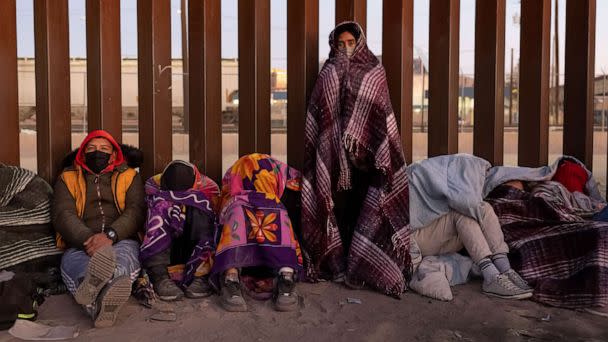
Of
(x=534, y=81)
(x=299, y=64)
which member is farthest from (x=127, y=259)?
(x=534, y=81)

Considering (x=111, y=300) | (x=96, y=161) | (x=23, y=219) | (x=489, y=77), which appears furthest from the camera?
(x=489, y=77)

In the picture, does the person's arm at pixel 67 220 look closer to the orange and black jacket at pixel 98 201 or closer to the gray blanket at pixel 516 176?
the orange and black jacket at pixel 98 201

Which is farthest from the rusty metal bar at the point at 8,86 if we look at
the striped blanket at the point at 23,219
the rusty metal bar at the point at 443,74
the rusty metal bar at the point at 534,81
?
the rusty metal bar at the point at 534,81

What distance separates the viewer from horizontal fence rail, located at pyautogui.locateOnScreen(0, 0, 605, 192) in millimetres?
4348

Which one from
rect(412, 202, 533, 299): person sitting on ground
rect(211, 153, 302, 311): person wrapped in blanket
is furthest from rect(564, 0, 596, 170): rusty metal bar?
rect(211, 153, 302, 311): person wrapped in blanket

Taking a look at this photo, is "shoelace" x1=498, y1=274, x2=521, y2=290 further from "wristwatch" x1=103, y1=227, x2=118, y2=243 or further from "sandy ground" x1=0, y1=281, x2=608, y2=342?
"wristwatch" x1=103, y1=227, x2=118, y2=243

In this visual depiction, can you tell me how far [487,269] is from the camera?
3.50 metres

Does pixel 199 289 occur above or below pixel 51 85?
below

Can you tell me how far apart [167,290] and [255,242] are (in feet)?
1.72

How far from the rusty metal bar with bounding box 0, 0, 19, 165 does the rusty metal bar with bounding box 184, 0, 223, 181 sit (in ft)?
3.93

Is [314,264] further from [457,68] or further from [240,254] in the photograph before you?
[457,68]

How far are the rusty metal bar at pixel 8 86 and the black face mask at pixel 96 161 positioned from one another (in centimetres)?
90

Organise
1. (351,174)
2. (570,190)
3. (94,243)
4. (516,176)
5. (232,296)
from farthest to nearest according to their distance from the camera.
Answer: (570,190)
(516,176)
(351,174)
(94,243)
(232,296)

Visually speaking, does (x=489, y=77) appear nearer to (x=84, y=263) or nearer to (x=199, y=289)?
(x=199, y=289)
